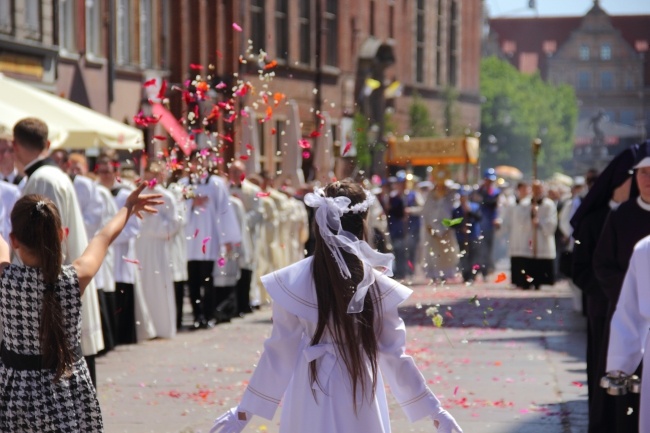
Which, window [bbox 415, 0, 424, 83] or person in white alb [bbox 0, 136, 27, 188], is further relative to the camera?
window [bbox 415, 0, 424, 83]

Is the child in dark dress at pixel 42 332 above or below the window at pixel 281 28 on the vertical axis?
below

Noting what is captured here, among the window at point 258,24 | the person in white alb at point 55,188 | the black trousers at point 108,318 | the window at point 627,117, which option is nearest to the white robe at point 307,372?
the person in white alb at point 55,188

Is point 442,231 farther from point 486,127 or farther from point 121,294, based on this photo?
point 486,127

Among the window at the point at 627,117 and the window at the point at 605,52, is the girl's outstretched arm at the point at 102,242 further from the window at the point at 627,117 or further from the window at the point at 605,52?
the window at the point at 605,52

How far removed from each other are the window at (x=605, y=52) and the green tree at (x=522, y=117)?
16870 millimetres

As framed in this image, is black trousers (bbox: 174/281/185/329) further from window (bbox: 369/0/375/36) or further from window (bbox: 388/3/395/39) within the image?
window (bbox: 388/3/395/39)

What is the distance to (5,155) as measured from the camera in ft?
32.8

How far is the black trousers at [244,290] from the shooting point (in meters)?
17.2

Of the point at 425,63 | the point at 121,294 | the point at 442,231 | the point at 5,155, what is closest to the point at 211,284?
the point at 121,294

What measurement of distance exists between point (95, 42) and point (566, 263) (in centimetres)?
1871

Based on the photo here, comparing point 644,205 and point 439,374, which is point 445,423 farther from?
point 439,374

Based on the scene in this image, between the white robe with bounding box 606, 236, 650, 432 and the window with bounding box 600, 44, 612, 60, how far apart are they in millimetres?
123790

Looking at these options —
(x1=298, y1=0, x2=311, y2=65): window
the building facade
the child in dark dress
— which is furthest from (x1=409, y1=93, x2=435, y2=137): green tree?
the child in dark dress

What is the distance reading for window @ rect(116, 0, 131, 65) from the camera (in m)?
28.4
